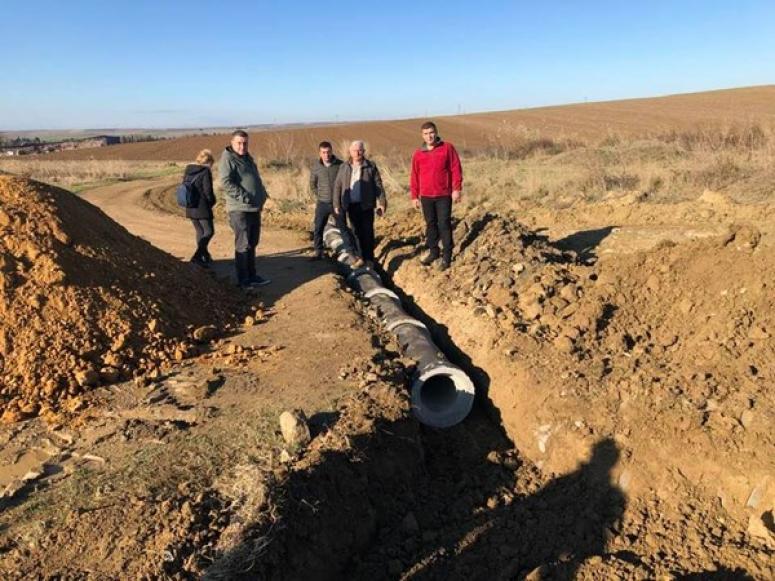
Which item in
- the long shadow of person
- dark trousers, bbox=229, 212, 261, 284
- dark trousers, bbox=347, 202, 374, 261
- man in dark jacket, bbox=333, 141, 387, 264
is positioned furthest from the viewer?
dark trousers, bbox=347, 202, 374, 261

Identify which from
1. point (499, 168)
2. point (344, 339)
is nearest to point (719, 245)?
point (344, 339)

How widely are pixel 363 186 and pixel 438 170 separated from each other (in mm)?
1292

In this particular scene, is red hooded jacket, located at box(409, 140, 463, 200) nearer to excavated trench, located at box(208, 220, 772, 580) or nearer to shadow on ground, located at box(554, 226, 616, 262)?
shadow on ground, located at box(554, 226, 616, 262)

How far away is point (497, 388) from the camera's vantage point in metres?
5.36

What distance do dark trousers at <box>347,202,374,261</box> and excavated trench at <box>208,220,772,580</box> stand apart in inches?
141

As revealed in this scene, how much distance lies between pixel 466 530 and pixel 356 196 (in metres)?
4.91

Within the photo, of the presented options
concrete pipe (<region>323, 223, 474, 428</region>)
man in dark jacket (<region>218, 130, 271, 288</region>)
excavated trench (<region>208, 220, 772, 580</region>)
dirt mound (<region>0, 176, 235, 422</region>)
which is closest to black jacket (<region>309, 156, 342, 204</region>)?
man in dark jacket (<region>218, 130, 271, 288</region>)

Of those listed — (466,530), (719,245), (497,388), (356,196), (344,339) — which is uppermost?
(356,196)

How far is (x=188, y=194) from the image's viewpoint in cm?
791

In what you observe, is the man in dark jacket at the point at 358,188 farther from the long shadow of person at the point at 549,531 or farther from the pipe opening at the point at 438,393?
the long shadow of person at the point at 549,531

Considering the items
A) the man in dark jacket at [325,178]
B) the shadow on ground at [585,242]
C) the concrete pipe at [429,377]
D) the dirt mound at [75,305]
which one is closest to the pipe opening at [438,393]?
the concrete pipe at [429,377]

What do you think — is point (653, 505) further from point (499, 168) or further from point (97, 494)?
point (499, 168)

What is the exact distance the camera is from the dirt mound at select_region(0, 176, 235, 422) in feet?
16.3

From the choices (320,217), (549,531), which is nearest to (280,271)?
(320,217)
